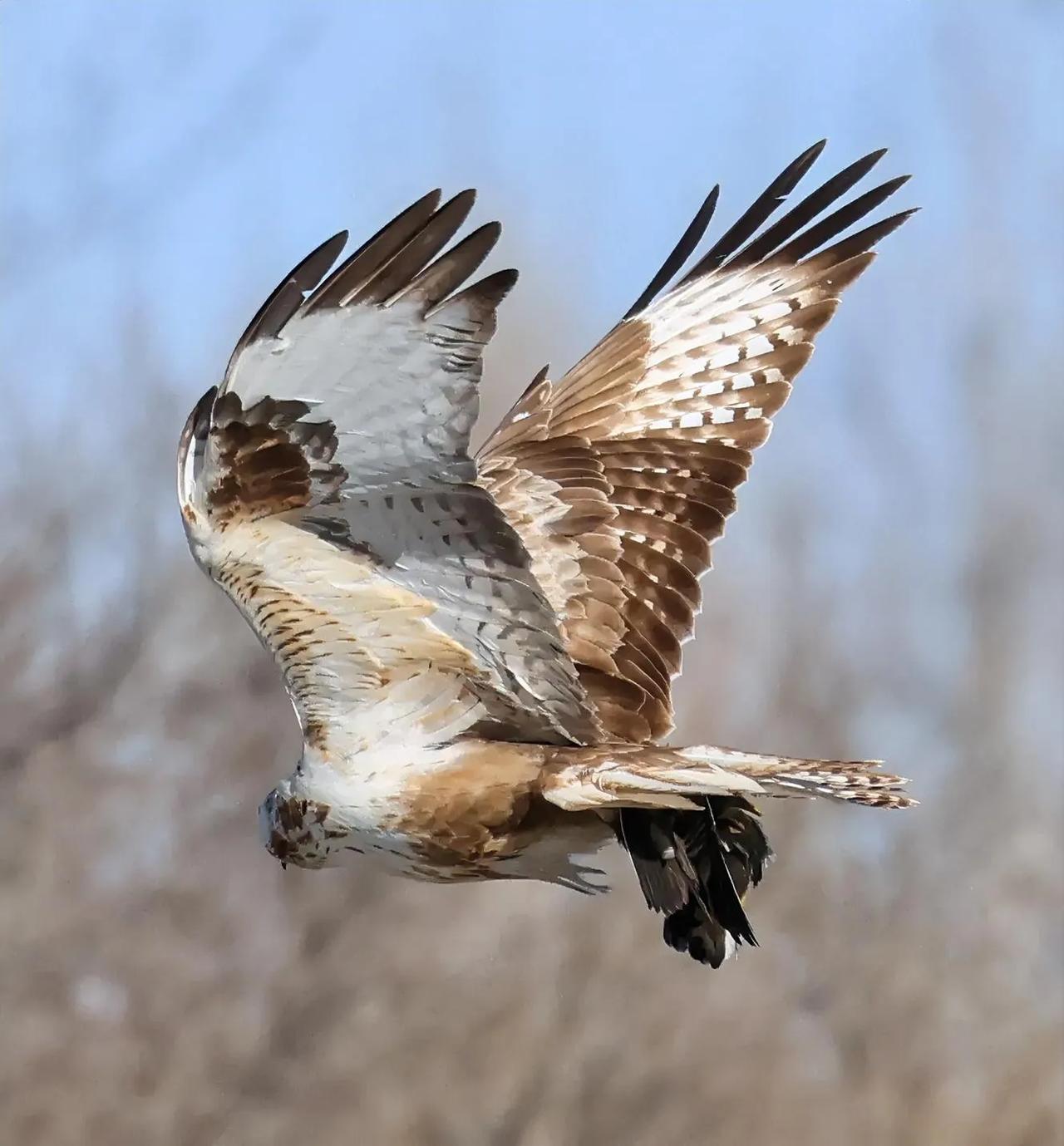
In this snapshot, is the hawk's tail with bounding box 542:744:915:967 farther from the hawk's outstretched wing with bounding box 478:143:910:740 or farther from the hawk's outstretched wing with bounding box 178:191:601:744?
the hawk's outstretched wing with bounding box 478:143:910:740

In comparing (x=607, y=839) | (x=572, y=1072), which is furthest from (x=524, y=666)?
(x=572, y=1072)

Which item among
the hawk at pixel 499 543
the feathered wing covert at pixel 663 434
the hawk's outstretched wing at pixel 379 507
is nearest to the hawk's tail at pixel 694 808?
the hawk at pixel 499 543

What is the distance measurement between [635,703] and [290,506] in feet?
2.62

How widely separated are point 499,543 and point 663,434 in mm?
759

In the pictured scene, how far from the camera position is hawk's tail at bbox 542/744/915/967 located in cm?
186

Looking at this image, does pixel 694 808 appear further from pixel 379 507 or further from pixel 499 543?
pixel 379 507

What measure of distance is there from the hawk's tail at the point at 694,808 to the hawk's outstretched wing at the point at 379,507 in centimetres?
16

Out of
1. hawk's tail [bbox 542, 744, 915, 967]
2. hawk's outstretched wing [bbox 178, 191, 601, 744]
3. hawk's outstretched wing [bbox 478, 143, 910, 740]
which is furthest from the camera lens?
hawk's outstretched wing [bbox 478, 143, 910, 740]

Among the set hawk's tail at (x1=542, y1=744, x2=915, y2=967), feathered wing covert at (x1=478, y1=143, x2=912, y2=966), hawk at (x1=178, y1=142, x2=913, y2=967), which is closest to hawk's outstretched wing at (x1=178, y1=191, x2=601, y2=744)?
hawk at (x1=178, y1=142, x2=913, y2=967)

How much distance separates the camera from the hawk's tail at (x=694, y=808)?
186cm

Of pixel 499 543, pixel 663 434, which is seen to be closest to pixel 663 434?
pixel 663 434

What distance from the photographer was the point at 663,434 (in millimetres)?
2600

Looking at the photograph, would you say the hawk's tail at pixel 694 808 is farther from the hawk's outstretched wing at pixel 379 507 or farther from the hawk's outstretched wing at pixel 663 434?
the hawk's outstretched wing at pixel 663 434

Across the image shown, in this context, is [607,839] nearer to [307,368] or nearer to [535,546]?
[535,546]
